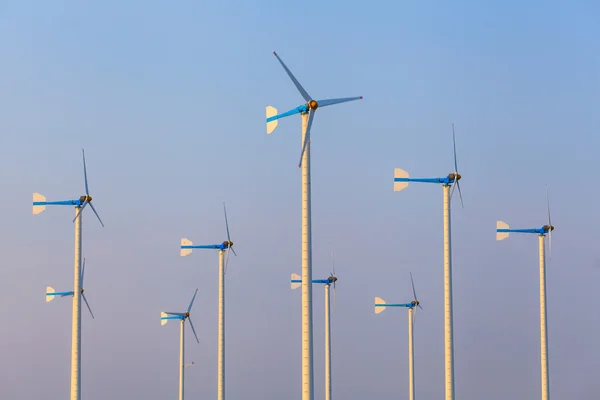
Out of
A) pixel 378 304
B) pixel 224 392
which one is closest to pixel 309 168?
pixel 224 392

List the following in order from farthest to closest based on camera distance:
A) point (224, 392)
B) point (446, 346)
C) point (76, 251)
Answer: point (224, 392)
point (76, 251)
point (446, 346)

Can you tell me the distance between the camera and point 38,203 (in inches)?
5148

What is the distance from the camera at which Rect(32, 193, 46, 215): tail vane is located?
130m

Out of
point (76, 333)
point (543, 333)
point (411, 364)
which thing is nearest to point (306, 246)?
point (76, 333)


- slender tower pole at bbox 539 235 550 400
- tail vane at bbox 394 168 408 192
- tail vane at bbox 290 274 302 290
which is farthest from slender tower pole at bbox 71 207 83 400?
tail vane at bbox 290 274 302 290

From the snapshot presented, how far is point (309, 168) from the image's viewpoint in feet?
278

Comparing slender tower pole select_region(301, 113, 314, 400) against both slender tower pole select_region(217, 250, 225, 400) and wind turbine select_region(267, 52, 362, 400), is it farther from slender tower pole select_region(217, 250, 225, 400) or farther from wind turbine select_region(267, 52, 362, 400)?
slender tower pole select_region(217, 250, 225, 400)

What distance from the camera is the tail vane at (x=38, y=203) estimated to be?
428 feet

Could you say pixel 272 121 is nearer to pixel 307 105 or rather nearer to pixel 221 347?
pixel 307 105

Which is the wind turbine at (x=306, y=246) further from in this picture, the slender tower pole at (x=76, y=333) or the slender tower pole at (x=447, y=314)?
the slender tower pole at (x=76, y=333)

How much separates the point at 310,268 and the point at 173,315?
296ft

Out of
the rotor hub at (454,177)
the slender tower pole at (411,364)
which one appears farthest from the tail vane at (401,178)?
the slender tower pole at (411,364)

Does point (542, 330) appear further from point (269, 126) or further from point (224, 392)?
point (269, 126)

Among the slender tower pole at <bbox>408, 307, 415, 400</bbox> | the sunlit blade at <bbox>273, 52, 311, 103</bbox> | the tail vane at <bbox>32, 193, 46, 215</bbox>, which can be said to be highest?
the sunlit blade at <bbox>273, 52, 311, 103</bbox>
